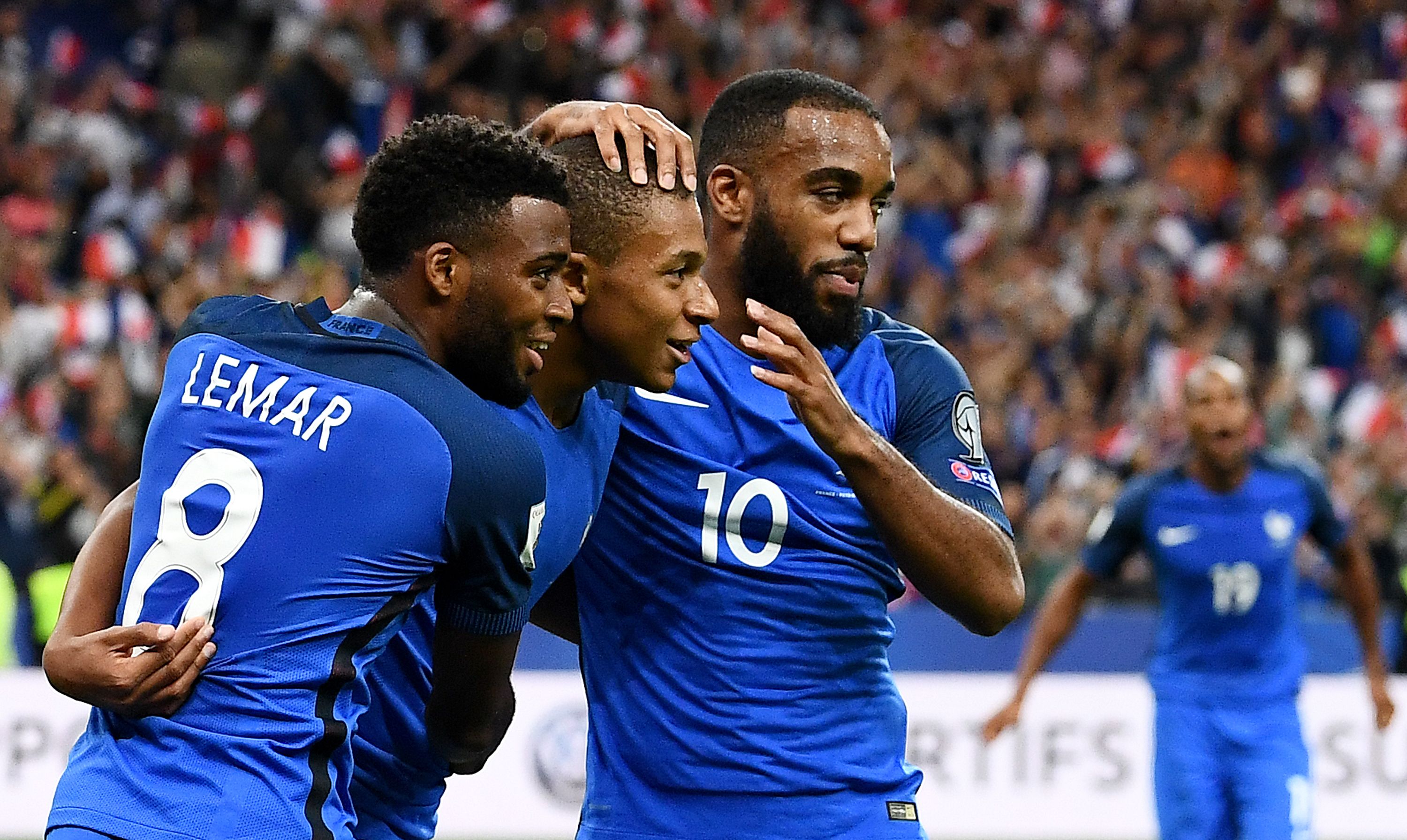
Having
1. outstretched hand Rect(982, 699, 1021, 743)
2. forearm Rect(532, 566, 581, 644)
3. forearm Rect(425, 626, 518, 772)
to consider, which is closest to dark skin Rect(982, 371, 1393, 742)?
outstretched hand Rect(982, 699, 1021, 743)

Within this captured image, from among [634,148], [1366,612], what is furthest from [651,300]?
[1366,612]

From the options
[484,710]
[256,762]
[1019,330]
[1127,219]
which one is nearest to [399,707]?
[484,710]

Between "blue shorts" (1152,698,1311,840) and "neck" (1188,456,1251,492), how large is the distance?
3.44ft

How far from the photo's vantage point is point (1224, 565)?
8.21m

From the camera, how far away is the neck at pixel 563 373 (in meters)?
3.54

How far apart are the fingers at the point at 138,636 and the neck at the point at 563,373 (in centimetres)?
102

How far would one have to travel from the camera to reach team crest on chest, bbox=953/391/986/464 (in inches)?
147

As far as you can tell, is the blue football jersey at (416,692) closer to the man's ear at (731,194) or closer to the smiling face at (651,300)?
the smiling face at (651,300)

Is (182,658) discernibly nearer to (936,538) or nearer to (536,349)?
(536,349)

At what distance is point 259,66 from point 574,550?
12755mm

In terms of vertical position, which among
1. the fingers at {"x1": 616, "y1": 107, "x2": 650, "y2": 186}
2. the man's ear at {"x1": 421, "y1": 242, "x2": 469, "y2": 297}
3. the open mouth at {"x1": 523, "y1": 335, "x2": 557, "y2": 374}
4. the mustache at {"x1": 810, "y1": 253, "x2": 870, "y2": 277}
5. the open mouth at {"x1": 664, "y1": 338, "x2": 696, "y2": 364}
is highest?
the fingers at {"x1": 616, "y1": 107, "x2": 650, "y2": 186}

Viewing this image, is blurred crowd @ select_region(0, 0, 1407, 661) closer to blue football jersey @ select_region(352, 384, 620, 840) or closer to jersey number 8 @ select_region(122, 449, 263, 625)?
blue football jersey @ select_region(352, 384, 620, 840)

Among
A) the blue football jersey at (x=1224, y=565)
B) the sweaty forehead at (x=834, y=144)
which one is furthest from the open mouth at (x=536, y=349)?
the blue football jersey at (x=1224, y=565)

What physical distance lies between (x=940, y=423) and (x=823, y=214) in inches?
19.4
